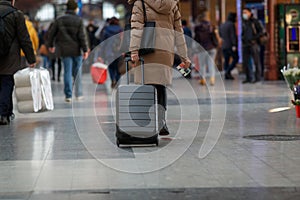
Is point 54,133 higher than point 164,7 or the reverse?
the reverse

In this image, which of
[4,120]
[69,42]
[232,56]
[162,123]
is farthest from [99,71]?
[162,123]

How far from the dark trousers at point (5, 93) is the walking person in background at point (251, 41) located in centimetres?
971

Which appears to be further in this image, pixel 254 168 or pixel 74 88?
pixel 74 88

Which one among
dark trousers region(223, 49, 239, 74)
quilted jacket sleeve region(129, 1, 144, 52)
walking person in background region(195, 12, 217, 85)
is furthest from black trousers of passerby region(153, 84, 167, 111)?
dark trousers region(223, 49, 239, 74)

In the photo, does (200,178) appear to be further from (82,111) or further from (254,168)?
(82,111)

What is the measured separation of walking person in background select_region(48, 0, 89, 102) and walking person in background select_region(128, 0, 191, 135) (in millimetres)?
6174

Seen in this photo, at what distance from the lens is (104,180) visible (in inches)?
298

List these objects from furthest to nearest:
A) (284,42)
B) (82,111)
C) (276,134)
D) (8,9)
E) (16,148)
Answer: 1. (284,42)
2. (82,111)
3. (8,9)
4. (276,134)
5. (16,148)

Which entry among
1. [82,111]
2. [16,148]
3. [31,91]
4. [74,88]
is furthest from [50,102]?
[74,88]

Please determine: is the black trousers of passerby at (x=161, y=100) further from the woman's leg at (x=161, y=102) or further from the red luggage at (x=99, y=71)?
the red luggage at (x=99, y=71)

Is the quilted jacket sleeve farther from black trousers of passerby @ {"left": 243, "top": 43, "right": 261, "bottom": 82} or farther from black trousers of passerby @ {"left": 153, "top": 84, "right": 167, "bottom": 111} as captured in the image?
black trousers of passerby @ {"left": 243, "top": 43, "right": 261, "bottom": 82}

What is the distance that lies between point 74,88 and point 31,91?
4.83 metres

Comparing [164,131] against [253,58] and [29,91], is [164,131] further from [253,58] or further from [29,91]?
[253,58]

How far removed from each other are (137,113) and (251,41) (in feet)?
39.8
